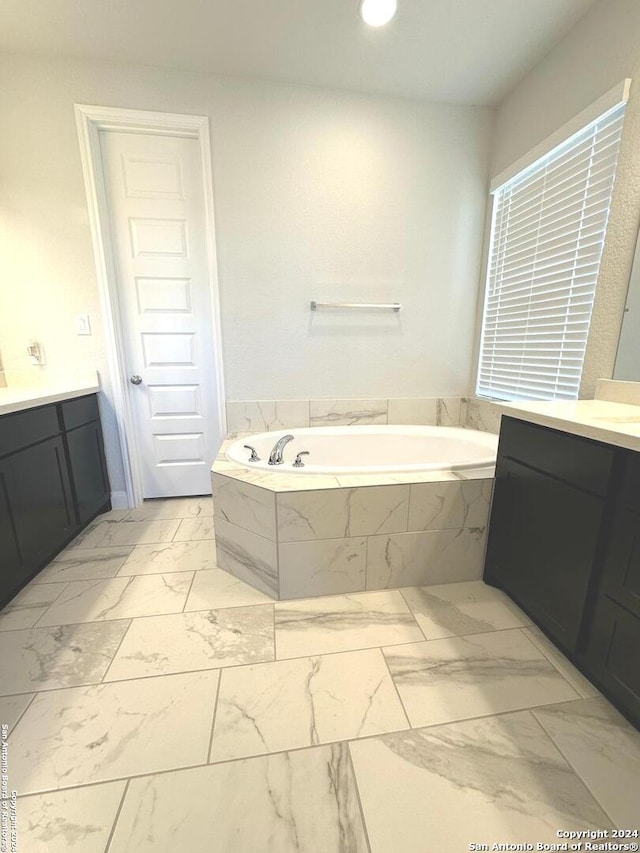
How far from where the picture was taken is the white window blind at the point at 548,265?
1.54 metres

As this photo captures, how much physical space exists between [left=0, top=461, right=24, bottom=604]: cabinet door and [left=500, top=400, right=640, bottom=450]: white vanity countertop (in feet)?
6.46

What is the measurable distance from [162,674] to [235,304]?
1.90 metres

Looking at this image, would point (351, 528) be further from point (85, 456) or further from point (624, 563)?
point (85, 456)

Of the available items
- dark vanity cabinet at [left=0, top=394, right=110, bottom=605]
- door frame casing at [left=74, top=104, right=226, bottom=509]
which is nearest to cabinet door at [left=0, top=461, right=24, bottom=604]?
dark vanity cabinet at [left=0, top=394, right=110, bottom=605]

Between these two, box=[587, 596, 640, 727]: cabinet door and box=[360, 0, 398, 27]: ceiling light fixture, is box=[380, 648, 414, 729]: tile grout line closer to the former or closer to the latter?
box=[587, 596, 640, 727]: cabinet door

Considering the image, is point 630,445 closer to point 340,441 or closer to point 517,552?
point 517,552

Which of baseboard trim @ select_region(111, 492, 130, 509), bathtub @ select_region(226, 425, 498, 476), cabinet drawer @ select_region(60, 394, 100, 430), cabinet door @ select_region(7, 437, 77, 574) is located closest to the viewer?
cabinet door @ select_region(7, 437, 77, 574)

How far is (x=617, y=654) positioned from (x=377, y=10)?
8.16 ft


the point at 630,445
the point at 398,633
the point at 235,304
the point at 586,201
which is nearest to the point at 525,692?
the point at 398,633

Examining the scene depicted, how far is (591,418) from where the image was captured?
112 cm

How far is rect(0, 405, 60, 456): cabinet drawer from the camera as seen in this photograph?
4.51 feet

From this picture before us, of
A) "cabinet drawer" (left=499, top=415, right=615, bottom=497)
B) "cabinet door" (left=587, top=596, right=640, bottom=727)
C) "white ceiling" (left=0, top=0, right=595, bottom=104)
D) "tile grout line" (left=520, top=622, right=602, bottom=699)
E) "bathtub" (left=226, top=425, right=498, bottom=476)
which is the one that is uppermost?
"white ceiling" (left=0, top=0, right=595, bottom=104)

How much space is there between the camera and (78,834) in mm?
745

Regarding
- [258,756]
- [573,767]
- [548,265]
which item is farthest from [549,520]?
[548,265]
